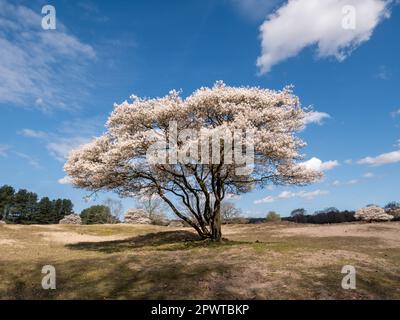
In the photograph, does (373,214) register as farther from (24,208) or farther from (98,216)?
(24,208)

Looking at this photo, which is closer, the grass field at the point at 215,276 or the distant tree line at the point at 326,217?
the grass field at the point at 215,276

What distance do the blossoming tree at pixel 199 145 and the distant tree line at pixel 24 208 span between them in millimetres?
94023

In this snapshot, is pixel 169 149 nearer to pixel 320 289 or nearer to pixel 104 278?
pixel 104 278

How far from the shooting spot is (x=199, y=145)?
2903 centimetres

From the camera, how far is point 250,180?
33.8 m

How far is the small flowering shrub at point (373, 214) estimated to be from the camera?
59384 millimetres

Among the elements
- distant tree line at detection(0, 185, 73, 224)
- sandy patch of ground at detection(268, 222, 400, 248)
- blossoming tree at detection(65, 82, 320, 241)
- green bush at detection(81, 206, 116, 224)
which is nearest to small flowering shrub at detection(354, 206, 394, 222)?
sandy patch of ground at detection(268, 222, 400, 248)

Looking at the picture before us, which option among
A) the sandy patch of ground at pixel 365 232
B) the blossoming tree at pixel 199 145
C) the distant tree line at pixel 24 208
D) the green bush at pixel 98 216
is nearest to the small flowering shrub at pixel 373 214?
the sandy patch of ground at pixel 365 232

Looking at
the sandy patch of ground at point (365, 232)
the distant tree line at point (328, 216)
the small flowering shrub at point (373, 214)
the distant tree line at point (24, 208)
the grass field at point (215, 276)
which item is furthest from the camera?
the distant tree line at point (24, 208)

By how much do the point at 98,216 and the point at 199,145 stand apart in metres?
100

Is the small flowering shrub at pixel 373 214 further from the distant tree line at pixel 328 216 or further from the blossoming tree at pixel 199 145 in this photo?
the blossoming tree at pixel 199 145

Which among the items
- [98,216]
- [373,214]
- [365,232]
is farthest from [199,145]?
[98,216]

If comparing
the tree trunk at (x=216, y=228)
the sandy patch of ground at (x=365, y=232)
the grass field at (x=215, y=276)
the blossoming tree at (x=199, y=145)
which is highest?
the blossoming tree at (x=199, y=145)
